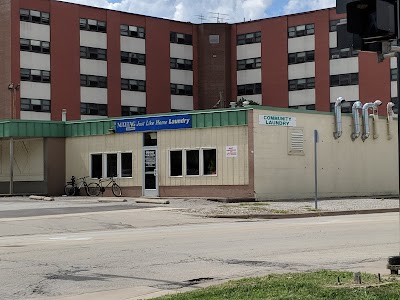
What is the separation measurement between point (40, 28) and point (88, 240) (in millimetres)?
42911

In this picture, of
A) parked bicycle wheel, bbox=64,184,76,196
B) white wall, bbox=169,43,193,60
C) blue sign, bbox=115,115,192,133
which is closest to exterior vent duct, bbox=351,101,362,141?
blue sign, bbox=115,115,192,133

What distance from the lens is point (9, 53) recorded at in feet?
182

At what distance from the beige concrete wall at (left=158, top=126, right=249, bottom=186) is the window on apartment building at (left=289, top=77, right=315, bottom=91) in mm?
31374

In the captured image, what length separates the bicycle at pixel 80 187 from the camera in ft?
123

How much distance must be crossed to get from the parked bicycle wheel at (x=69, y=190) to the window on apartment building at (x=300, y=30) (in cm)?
3265

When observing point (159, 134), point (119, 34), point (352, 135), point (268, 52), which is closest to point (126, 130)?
point (159, 134)

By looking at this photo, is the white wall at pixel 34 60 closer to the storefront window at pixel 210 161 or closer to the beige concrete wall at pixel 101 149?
the beige concrete wall at pixel 101 149

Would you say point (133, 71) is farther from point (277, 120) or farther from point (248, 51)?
point (277, 120)

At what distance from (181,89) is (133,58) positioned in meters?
5.93

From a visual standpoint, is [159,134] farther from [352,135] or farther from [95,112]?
[95,112]

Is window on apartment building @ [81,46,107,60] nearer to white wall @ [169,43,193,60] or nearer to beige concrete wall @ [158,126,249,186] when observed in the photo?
white wall @ [169,43,193,60]

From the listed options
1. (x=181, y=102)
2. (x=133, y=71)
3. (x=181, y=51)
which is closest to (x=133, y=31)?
(x=133, y=71)

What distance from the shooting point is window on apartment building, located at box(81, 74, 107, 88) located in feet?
196

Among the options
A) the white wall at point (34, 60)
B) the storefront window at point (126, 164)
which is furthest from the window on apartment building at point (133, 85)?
the storefront window at point (126, 164)
